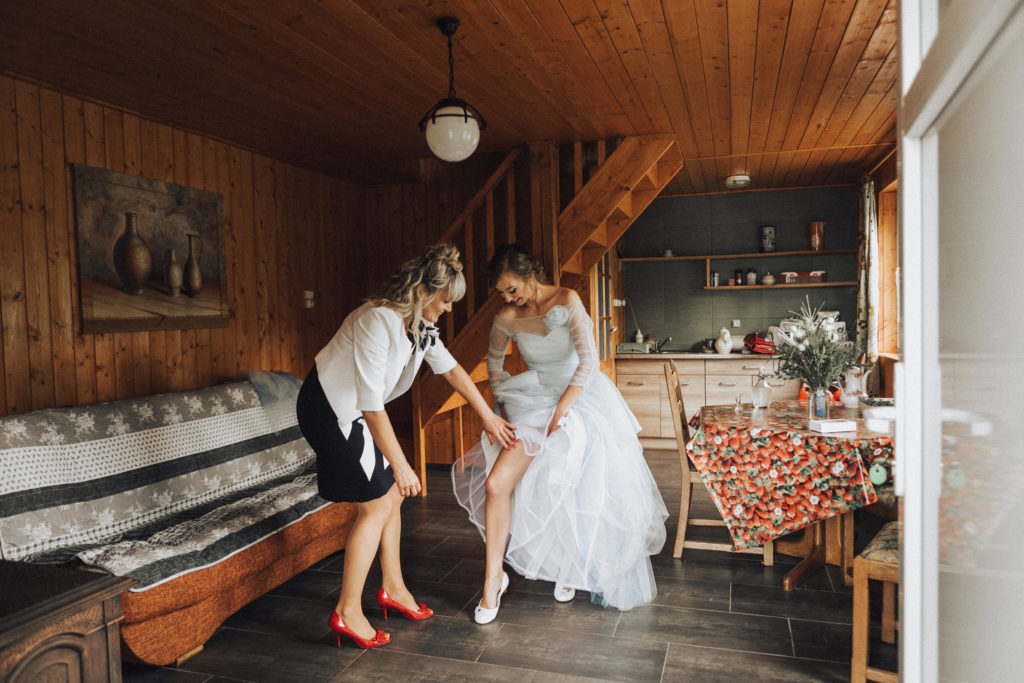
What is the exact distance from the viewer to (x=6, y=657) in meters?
1.17

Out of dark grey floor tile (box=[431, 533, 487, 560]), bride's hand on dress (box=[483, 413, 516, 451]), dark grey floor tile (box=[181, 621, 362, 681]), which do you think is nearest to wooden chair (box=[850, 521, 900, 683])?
bride's hand on dress (box=[483, 413, 516, 451])

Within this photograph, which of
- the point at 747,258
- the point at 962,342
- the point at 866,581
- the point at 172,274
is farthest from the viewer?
the point at 747,258

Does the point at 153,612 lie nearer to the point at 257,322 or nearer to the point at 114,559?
the point at 114,559

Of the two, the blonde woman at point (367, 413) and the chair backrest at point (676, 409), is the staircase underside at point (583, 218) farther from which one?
the blonde woman at point (367, 413)

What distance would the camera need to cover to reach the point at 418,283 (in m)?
2.59

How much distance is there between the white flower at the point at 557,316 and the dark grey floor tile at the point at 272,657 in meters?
1.54

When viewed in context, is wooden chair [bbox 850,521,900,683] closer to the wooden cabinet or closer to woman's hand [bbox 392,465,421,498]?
woman's hand [bbox 392,465,421,498]

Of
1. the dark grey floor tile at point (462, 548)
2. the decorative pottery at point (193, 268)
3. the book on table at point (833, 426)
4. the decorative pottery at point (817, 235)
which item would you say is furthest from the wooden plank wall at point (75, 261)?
the decorative pottery at point (817, 235)

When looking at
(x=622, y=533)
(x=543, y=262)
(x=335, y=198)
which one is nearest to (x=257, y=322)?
(x=335, y=198)

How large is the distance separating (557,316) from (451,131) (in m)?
0.98

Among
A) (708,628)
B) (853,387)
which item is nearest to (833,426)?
(853,387)

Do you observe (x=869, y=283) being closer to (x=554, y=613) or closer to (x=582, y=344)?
(x=582, y=344)

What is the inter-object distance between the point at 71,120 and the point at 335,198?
2481 millimetres

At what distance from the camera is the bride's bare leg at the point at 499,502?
9.54 feet
